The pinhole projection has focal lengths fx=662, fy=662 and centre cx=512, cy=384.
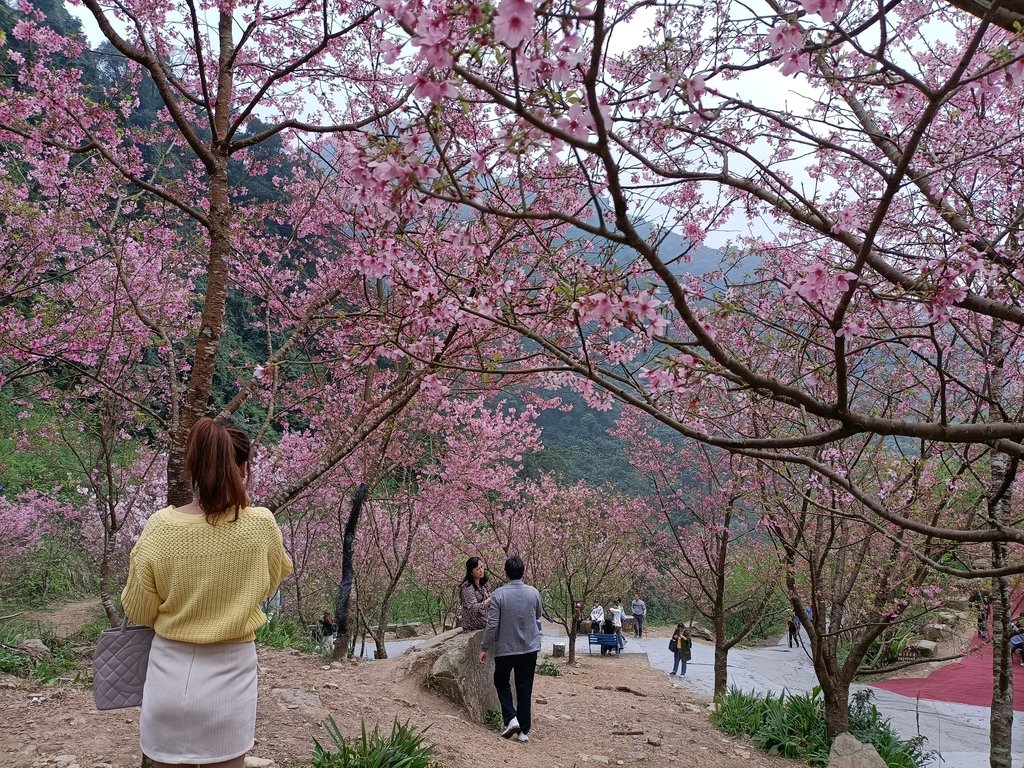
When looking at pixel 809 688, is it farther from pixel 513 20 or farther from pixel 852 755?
pixel 513 20

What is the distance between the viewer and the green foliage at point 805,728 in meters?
5.75

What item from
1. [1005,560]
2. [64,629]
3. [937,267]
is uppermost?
[937,267]

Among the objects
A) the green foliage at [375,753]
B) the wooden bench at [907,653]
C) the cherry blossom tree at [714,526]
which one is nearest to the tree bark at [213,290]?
the green foliage at [375,753]

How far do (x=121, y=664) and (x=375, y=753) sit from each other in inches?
74.5

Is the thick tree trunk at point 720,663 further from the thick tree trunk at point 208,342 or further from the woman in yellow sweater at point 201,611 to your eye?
the woman in yellow sweater at point 201,611

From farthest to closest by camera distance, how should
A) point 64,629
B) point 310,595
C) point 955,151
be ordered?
1. point 310,595
2. point 64,629
3. point 955,151

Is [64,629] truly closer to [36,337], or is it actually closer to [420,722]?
[36,337]

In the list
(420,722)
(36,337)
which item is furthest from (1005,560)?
(36,337)

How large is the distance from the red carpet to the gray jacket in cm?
764

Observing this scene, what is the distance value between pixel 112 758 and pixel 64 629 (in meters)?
8.18

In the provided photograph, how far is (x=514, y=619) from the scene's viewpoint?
499cm

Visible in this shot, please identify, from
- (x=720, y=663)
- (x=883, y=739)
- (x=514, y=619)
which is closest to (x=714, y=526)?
(x=720, y=663)

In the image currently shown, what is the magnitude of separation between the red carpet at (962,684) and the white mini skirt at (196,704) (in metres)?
10.5

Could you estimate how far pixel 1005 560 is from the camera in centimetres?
453
